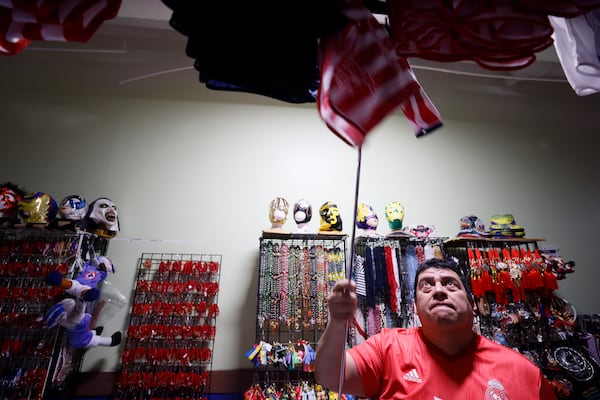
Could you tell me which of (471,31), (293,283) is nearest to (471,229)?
(293,283)

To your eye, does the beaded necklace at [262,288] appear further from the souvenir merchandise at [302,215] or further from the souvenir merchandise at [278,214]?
the souvenir merchandise at [302,215]

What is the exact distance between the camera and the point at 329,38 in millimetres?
918

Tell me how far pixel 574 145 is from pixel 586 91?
14.2 ft

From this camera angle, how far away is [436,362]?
4.47ft

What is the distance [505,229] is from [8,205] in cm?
471

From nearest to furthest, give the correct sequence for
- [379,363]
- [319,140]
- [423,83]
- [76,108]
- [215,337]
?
[379,363] → [215,337] → [76,108] → [319,140] → [423,83]

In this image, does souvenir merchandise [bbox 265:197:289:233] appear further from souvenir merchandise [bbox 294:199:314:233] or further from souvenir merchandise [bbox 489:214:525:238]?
souvenir merchandise [bbox 489:214:525:238]

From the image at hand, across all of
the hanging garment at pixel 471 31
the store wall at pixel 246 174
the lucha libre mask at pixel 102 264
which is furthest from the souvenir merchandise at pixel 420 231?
the lucha libre mask at pixel 102 264

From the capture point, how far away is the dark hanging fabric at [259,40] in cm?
85

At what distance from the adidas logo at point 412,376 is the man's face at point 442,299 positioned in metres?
0.23

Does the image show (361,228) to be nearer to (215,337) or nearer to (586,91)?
(215,337)

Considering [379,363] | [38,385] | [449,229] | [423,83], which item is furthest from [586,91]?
[38,385]

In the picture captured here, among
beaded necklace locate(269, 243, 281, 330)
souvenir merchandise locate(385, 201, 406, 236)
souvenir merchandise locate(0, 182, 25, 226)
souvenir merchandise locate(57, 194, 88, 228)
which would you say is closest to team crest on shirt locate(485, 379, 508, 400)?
beaded necklace locate(269, 243, 281, 330)

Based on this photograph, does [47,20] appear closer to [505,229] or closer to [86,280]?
[86,280]
